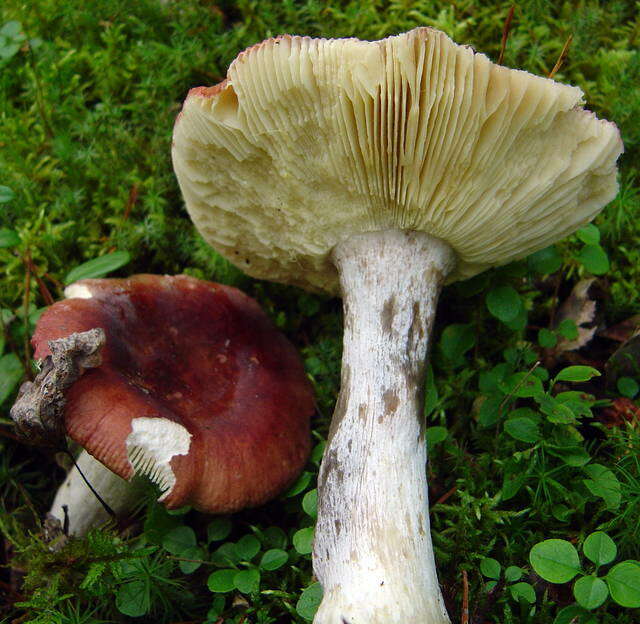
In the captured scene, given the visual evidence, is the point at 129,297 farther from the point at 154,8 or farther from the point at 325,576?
the point at 154,8

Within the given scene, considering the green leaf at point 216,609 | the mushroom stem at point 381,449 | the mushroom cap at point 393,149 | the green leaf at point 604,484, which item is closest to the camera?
the mushroom cap at point 393,149

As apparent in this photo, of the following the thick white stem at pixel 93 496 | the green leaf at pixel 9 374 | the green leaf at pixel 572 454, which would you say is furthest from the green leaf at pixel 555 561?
the green leaf at pixel 9 374

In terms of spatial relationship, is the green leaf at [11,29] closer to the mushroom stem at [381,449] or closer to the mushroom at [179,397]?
the mushroom at [179,397]

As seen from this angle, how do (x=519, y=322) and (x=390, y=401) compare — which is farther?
(x=519, y=322)

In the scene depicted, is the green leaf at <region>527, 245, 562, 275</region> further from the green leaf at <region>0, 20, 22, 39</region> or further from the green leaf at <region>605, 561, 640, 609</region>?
the green leaf at <region>0, 20, 22, 39</region>

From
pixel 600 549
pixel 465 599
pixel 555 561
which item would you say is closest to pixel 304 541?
pixel 465 599

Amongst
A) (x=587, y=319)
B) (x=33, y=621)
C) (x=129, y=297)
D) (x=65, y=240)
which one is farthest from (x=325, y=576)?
(x=65, y=240)

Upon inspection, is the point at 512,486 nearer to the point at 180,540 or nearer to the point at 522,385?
the point at 522,385
